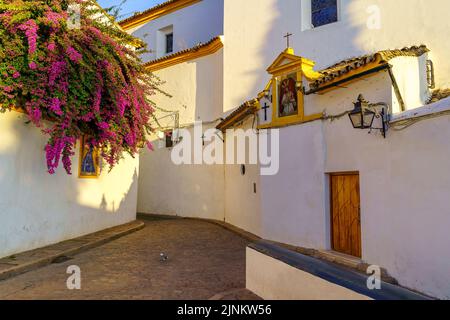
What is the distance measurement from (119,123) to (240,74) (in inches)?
240

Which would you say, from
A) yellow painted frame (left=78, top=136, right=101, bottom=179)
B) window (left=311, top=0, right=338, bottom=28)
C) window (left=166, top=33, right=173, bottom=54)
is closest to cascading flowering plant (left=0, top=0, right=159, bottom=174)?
yellow painted frame (left=78, top=136, right=101, bottom=179)

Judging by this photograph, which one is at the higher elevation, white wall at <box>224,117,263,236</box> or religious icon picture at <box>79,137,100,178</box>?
religious icon picture at <box>79,137,100,178</box>

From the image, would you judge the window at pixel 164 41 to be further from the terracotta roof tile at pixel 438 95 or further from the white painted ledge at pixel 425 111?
the white painted ledge at pixel 425 111

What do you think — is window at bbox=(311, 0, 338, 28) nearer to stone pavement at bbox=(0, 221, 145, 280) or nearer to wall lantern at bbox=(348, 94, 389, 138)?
wall lantern at bbox=(348, 94, 389, 138)

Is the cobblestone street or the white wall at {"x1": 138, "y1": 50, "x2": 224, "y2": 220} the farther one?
the white wall at {"x1": 138, "y1": 50, "x2": 224, "y2": 220}

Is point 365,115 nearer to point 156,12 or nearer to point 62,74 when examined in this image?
point 62,74

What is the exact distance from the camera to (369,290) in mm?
Result: 3184

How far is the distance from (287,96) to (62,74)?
4.89 m

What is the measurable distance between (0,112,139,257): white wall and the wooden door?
6.10 m

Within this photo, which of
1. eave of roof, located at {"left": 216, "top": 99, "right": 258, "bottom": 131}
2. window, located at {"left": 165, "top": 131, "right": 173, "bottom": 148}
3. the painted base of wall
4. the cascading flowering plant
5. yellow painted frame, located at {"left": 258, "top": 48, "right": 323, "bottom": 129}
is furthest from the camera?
window, located at {"left": 165, "top": 131, "right": 173, "bottom": 148}

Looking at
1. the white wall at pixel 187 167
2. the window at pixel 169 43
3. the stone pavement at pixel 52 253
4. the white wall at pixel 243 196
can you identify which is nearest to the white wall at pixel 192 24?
the window at pixel 169 43

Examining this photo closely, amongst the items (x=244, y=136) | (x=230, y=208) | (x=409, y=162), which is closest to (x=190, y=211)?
(x=230, y=208)

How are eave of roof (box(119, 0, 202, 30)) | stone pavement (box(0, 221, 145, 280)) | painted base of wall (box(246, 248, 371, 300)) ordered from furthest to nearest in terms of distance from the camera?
eave of roof (box(119, 0, 202, 30)) < stone pavement (box(0, 221, 145, 280)) < painted base of wall (box(246, 248, 371, 300))

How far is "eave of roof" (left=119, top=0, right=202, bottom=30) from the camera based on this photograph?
16.3m
